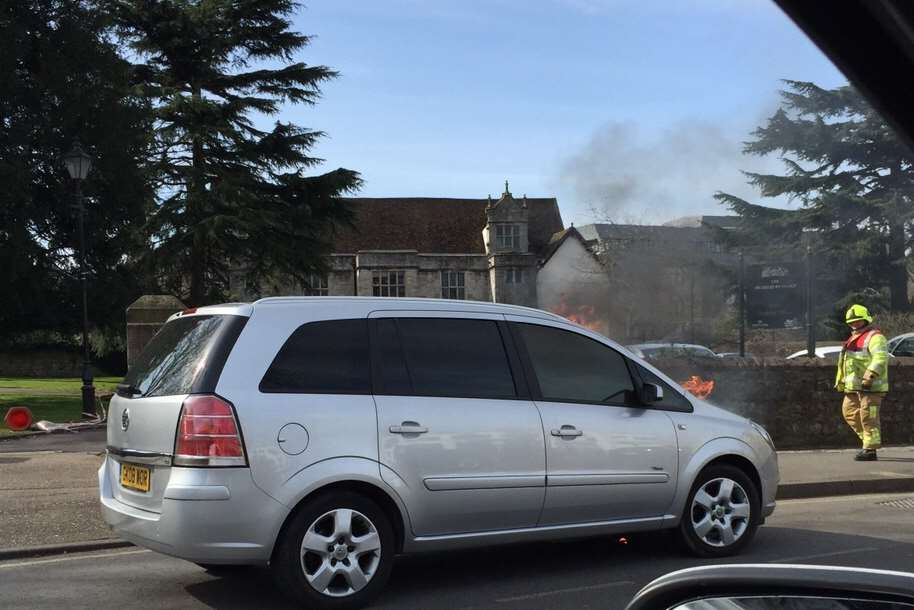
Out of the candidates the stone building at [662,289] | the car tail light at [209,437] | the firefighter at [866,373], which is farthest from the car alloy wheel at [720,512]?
the stone building at [662,289]

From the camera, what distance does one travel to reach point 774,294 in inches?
894

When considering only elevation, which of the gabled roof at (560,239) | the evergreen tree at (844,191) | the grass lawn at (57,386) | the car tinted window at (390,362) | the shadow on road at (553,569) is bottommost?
the shadow on road at (553,569)

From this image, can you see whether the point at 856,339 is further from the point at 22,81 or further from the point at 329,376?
the point at 22,81

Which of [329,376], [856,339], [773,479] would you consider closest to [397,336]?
[329,376]

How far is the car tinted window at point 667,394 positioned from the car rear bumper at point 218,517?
2.95m

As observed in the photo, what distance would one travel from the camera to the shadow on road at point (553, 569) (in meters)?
5.88

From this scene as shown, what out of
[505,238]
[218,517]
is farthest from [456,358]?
[505,238]

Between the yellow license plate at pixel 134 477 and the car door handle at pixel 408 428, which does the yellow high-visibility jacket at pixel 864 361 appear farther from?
the yellow license plate at pixel 134 477

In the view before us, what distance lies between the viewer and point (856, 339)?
40.0ft

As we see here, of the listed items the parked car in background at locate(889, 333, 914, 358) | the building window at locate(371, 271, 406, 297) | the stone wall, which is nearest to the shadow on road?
the stone wall

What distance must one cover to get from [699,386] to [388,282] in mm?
58517

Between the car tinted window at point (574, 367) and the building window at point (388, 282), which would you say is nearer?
the car tinted window at point (574, 367)

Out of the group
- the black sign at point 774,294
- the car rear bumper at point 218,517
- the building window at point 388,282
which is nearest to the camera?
the car rear bumper at point 218,517

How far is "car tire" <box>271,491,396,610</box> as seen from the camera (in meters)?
5.35
